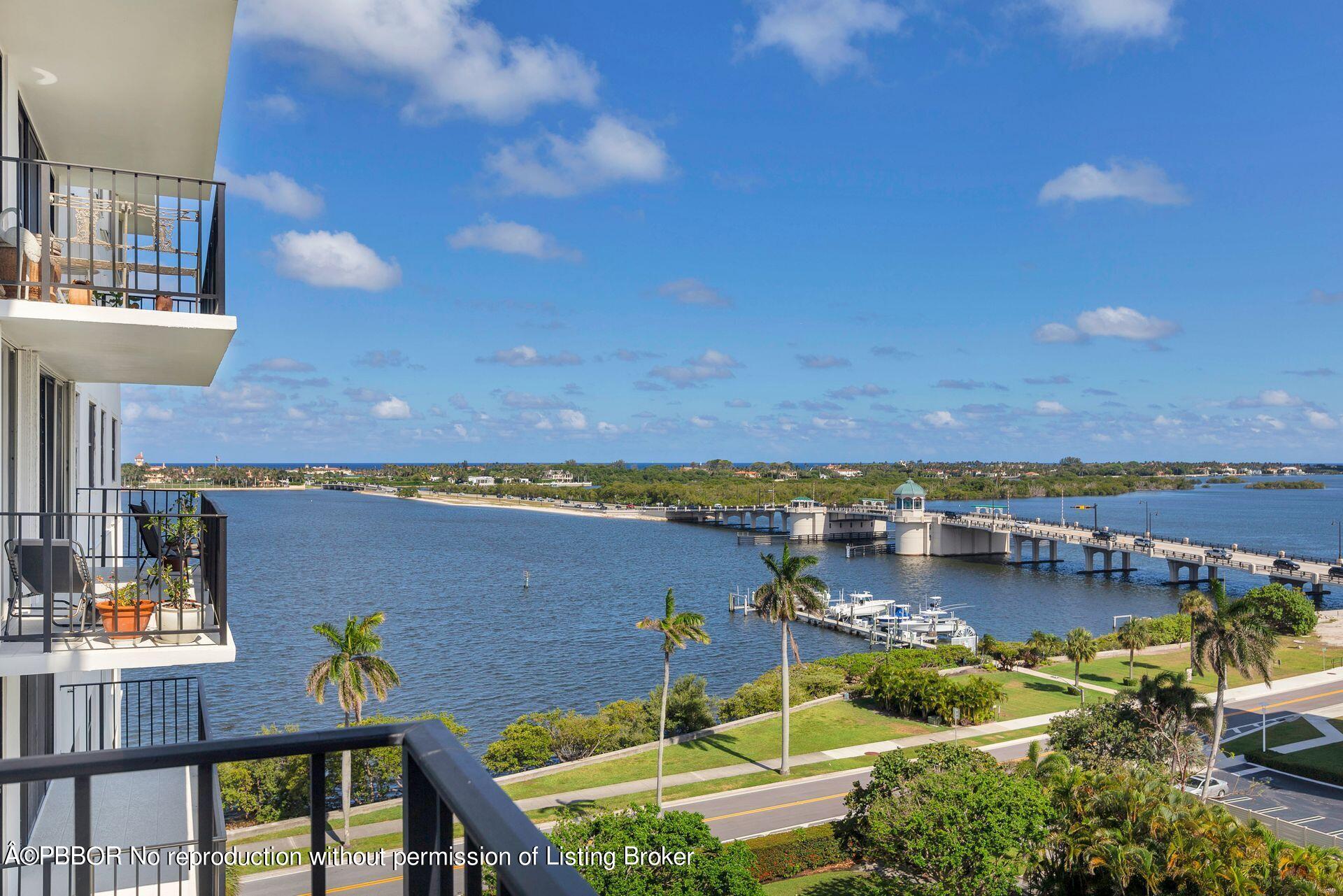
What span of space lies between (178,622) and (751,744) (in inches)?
1087

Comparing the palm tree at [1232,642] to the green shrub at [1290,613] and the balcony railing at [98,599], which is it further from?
the balcony railing at [98,599]

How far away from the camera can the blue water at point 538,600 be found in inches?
1590

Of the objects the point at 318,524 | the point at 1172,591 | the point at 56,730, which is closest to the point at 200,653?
the point at 56,730

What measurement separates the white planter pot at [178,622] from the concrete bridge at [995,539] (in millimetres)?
76981

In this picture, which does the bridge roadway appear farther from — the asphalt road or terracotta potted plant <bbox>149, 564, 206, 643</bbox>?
terracotta potted plant <bbox>149, 564, 206, 643</bbox>

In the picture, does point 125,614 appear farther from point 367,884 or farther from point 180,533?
point 367,884

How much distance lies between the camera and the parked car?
84.4ft

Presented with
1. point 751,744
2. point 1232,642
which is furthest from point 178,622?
point 1232,642

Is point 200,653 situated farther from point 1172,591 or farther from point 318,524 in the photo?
point 318,524

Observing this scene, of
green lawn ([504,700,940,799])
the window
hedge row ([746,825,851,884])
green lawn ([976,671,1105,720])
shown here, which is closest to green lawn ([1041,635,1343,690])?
green lawn ([976,671,1105,720])

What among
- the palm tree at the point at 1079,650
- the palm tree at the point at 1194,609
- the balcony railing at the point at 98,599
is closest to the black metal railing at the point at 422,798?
the balcony railing at the point at 98,599

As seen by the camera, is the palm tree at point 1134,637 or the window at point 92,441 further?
the palm tree at point 1134,637

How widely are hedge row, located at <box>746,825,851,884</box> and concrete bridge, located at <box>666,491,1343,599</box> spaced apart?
6059 cm

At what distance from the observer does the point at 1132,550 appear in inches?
3177
